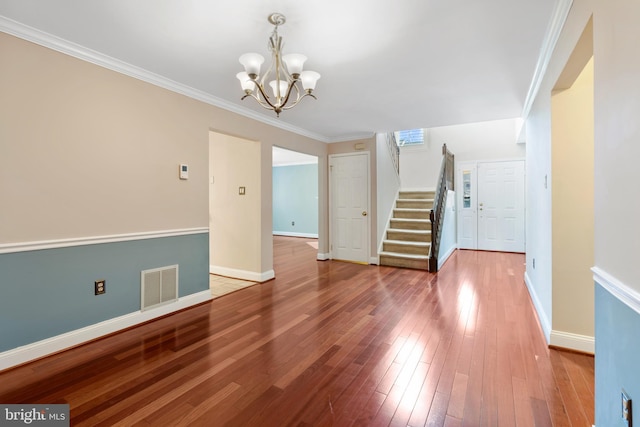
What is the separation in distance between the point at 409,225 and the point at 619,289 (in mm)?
4792

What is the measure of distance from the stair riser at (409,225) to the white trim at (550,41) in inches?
112

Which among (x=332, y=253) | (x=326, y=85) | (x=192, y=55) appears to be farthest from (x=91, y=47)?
(x=332, y=253)

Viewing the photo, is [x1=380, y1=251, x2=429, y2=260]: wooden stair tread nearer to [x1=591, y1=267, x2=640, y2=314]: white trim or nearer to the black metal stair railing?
the black metal stair railing

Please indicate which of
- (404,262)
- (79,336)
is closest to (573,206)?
(404,262)

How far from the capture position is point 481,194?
22.3 feet

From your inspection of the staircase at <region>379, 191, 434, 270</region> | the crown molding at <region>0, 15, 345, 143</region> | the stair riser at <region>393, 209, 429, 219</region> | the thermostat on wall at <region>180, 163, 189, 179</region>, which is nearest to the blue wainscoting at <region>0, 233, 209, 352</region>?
the thermostat on wall at <region>180, 163, 189, 179</region>

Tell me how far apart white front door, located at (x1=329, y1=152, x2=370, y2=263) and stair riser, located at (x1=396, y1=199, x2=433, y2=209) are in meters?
1.29

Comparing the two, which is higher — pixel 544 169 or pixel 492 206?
pixel 544 169

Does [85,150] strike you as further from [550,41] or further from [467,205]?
[467,205]

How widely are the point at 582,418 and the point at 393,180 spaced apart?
526 centimetres

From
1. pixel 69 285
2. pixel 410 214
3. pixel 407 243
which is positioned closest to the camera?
pixel 69 285

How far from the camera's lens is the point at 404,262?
5156 mm

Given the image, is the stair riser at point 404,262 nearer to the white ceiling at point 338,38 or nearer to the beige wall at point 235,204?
the beige wall at point 235,204

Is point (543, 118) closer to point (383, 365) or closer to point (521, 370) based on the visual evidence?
point (521, 370)
